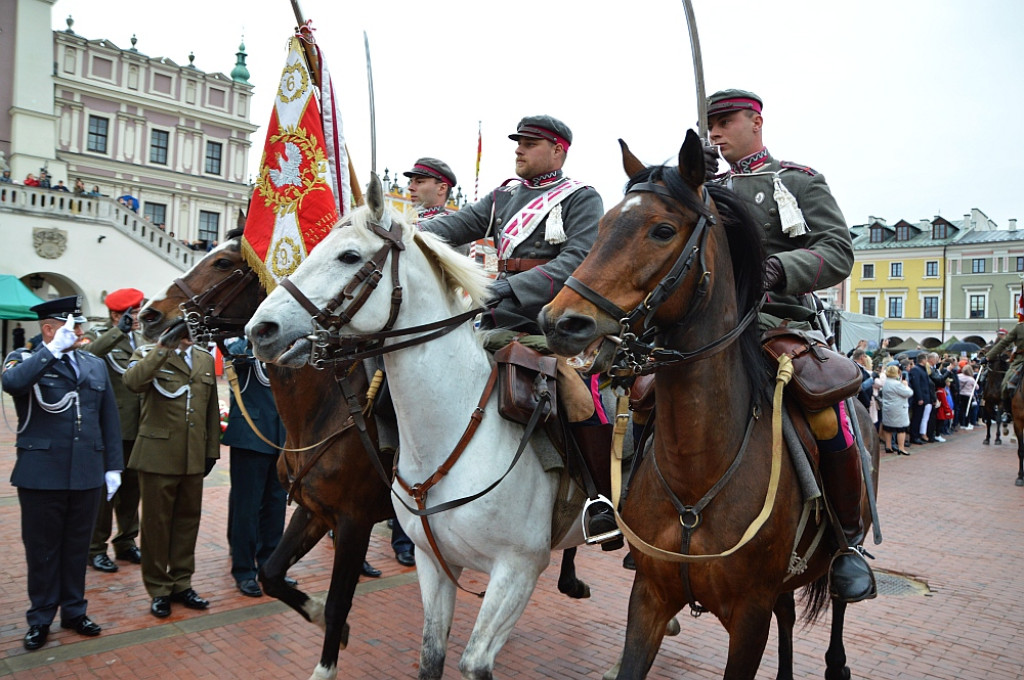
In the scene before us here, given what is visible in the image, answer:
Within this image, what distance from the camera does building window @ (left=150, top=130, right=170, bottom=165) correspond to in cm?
3875

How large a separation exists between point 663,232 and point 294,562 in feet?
10.3

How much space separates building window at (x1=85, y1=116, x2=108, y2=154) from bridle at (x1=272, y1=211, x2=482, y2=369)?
40051 millimetres

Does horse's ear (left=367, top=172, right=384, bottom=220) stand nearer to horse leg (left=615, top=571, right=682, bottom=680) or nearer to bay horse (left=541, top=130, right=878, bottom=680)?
bay horse (left=541, top=130, right=878, bottom=680)

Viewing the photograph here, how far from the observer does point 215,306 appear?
5195 mm

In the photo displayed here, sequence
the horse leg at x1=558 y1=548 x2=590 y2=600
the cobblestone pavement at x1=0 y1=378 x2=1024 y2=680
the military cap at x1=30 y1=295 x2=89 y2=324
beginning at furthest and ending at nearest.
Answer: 1. the horse leg at x1=558 y1=548 x2=590 y2=600
2. the military cap at x1=30 y1=295 x2=89 y2=324
3. the cobblestone pavement at x1=0 y1=378 x2=1024 y2=680

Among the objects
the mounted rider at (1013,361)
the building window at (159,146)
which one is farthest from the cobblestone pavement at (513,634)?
the building window at (159,146)

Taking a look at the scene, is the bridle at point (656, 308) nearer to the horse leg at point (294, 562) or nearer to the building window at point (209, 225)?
the horse leg at point (294, 562)

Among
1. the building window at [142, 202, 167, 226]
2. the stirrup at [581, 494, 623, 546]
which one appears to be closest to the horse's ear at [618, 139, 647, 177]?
the stirrup at [581, 494, 623, 546]

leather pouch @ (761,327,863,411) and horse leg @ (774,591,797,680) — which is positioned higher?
leather pouch @ (761,327,863,411)

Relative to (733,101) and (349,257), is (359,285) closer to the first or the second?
(349,257)

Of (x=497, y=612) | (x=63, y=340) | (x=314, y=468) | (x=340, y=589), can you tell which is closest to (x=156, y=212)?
(x=63, y=340)

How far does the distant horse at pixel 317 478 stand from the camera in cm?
433

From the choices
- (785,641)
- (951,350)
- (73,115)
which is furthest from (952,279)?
(785,641)

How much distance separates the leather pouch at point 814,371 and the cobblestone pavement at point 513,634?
252cm
